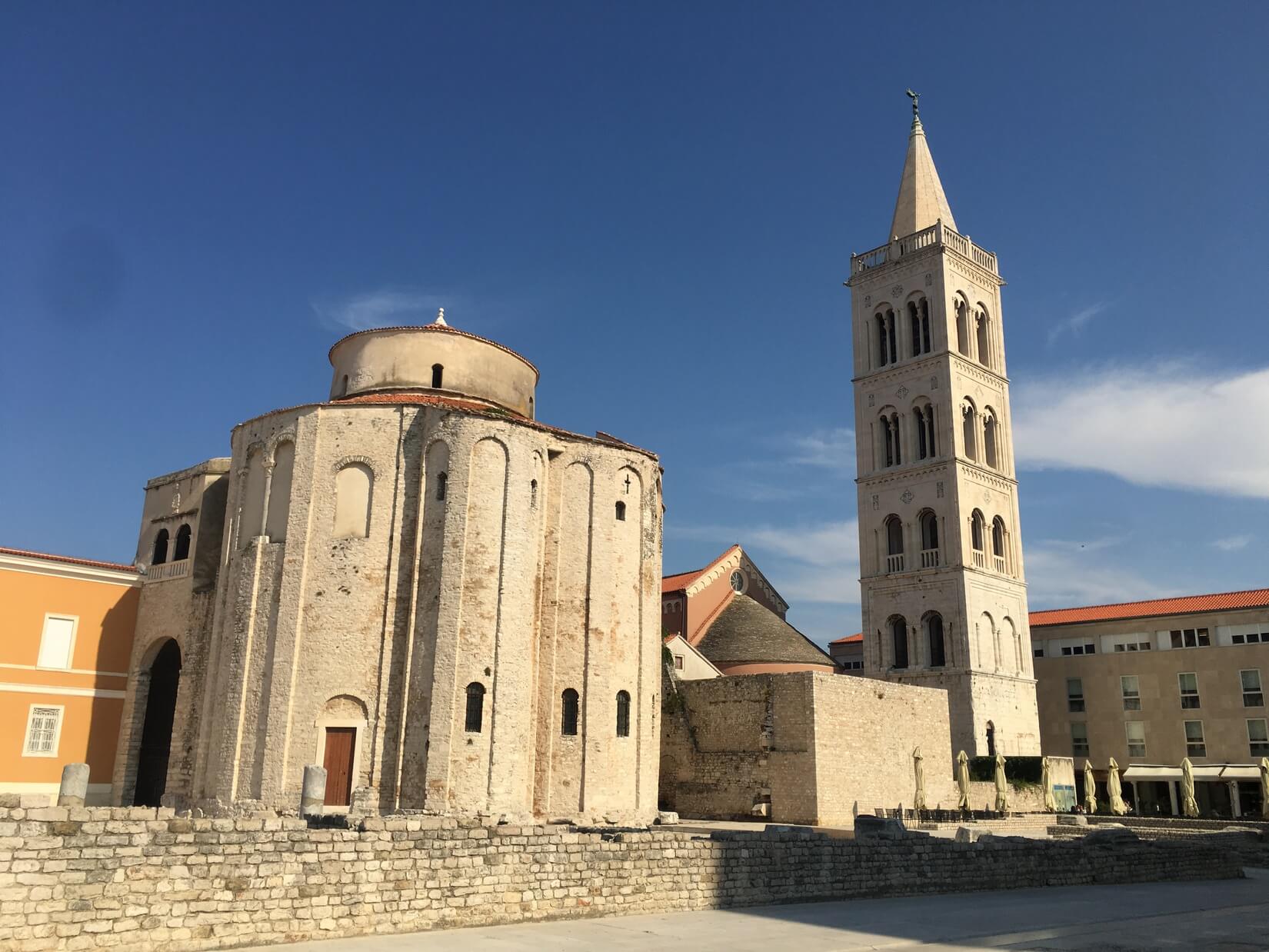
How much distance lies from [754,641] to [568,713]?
1403 cm

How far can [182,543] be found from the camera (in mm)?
30453

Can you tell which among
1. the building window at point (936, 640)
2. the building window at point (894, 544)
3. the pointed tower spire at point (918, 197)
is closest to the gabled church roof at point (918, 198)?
the pointed tower spire at point (918, 197)

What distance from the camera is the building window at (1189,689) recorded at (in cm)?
4284

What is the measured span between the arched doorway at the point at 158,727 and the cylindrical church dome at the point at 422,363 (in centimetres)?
967

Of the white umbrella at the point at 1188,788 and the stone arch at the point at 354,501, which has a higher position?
the stone arch at the point at 354,501

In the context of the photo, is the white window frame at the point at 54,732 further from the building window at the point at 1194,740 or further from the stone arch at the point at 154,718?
the building window at the point at 1194,740

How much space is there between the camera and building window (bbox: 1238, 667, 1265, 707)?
41.2 meters

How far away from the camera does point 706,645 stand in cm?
3928

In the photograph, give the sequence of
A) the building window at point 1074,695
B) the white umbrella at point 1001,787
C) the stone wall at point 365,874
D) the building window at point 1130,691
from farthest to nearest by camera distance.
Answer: the building window at point 1074,695 → the building window at point 1130,691 → the white umbrella at point 1001,787 → the stone wall at point 365,874

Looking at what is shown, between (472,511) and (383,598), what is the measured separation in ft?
10.4

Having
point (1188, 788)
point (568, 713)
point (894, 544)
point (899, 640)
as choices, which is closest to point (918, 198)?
point (894, 544)

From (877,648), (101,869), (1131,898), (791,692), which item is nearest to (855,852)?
(1131,898)

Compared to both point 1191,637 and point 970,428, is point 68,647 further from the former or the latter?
point 1191,637

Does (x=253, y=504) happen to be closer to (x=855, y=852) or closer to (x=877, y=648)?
(x=855, y=852)
